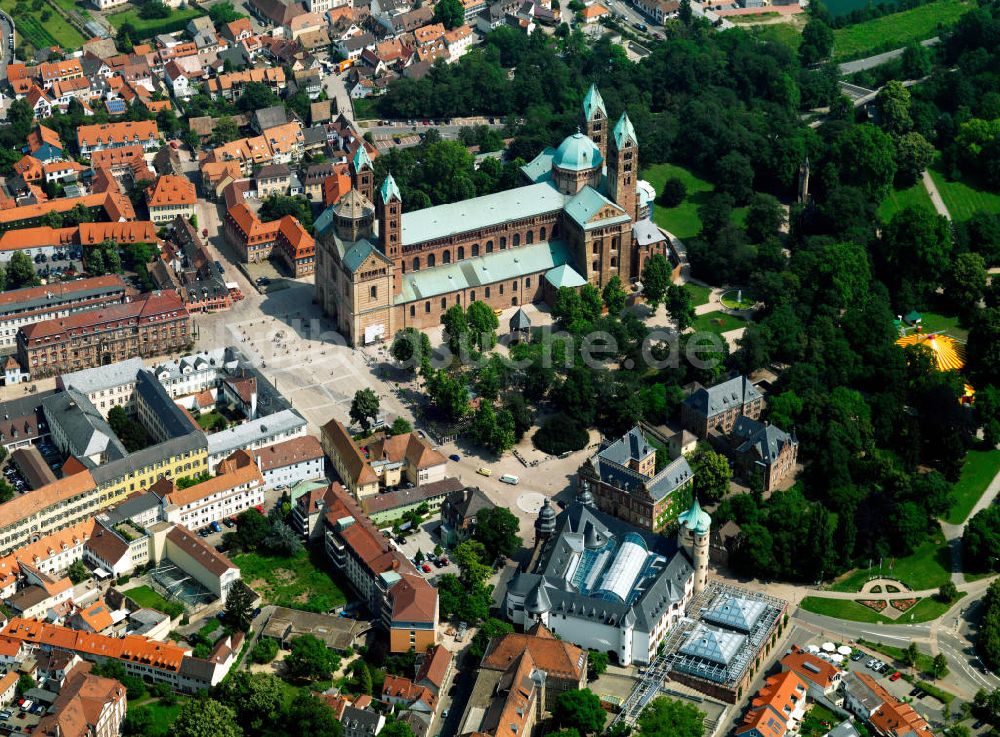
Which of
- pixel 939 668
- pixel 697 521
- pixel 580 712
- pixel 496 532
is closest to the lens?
pixel 580 712

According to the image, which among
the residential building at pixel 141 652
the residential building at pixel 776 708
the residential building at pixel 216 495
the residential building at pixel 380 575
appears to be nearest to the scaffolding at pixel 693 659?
the residential building at pixel 776 708

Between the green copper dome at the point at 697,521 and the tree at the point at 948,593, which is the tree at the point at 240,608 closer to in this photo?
the green copper dome at the point at 697,521

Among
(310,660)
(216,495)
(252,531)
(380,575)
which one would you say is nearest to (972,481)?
(380,575)

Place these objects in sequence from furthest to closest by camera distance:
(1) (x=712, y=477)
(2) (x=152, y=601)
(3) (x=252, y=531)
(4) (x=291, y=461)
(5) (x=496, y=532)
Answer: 1. (4) (x=291, y=461)
2. (1) (x=712, y=477)
3. (3) (x=252, y=531)
4. (5) (x=496, y=532)
5. (2) (x=152, y=601)

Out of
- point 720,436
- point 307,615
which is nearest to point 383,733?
point 307,615

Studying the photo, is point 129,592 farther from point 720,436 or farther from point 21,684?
point 720,436

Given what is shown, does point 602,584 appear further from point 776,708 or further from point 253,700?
point 253,700

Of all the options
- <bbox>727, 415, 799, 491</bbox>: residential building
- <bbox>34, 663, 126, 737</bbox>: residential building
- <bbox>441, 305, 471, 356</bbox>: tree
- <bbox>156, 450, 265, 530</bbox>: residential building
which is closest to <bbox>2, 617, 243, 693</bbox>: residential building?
<bbox>34, 663, 126, 737</bbox>: residential building
